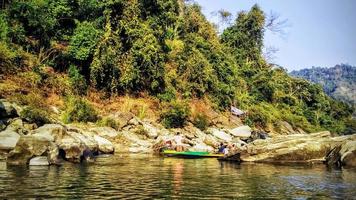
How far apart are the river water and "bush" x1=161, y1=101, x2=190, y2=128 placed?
59.7 ft

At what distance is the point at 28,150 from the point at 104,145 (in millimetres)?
8838

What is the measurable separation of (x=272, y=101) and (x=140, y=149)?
3536 cm

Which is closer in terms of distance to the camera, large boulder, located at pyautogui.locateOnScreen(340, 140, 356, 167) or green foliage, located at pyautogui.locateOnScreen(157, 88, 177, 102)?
large boulder, located at pyautogui.locateOnScreen(340, 140, 356, 167)

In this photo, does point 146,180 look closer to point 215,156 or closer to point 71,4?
point 215,156

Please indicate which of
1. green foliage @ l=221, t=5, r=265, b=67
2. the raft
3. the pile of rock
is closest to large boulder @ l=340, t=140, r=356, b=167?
the pile of rock

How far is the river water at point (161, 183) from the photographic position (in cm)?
1224

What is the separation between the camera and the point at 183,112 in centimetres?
3866

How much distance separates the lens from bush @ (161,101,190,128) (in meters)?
38.2

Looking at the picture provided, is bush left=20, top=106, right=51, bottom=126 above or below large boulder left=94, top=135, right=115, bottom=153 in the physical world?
above

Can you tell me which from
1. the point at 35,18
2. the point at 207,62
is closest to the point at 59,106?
the point at 35,18

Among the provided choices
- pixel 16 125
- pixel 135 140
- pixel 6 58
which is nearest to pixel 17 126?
pixel 16 125

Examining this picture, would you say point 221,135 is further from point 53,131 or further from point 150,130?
point 53,131

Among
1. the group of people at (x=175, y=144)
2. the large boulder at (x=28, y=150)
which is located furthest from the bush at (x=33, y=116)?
the group of people at (x=175, y=144)

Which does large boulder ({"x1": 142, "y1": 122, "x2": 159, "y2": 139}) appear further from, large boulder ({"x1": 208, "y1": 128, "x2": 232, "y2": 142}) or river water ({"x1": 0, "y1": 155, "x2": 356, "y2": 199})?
river water ({"x1": 0, "y1": 155, "x2": 356, "y2": 199})
